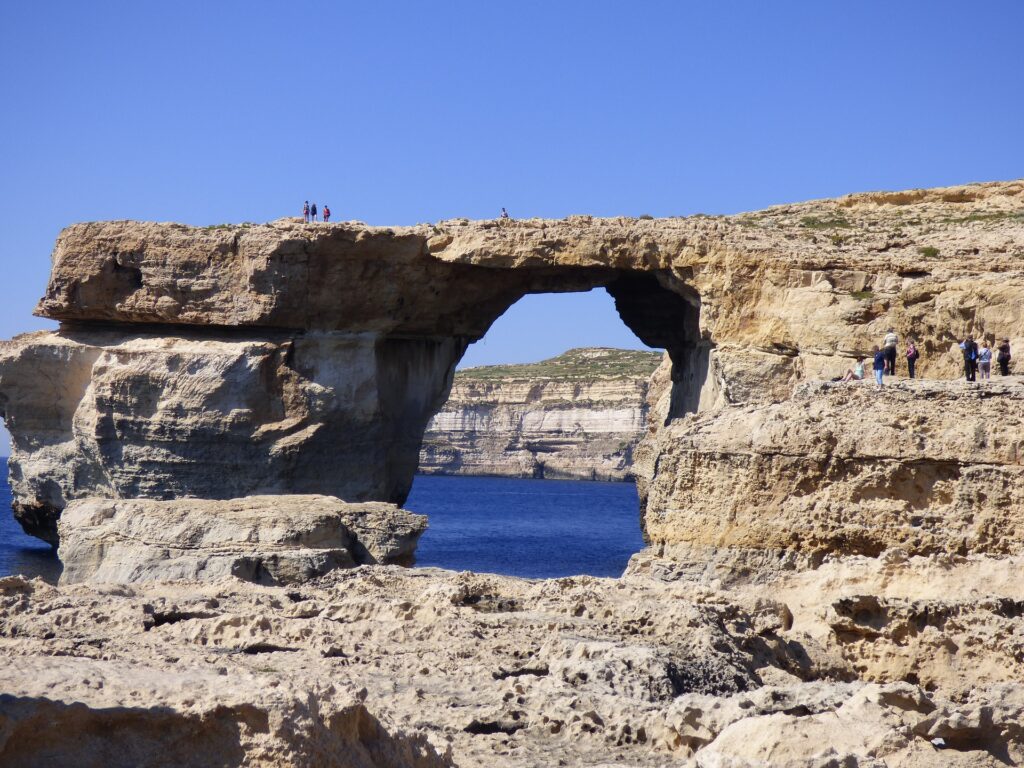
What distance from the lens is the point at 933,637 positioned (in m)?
9.91

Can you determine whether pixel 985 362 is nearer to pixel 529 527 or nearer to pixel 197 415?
pixel 197 415

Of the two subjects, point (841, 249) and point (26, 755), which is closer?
point (26, 755)

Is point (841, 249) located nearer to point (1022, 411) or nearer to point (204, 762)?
point (1022, 411)

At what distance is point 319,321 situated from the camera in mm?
32500

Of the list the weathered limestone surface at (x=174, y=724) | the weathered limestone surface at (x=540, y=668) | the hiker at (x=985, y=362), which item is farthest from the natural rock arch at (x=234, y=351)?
the weathered limestone surface at (x=174, y=724)

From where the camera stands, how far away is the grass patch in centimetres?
2969

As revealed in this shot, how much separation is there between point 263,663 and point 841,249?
2108cm

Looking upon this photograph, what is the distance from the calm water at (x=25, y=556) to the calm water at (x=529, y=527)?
8674mm

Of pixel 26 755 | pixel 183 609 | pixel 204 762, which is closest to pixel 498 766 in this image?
pixel 204 762

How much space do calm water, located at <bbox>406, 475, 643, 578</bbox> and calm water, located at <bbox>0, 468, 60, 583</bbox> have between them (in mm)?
8674

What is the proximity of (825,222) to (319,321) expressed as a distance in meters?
11.7

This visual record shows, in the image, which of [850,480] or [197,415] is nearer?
[850,480]

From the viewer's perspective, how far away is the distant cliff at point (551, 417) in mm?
Answer: 88000

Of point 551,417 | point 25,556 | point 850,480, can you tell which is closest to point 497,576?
point 850,480
